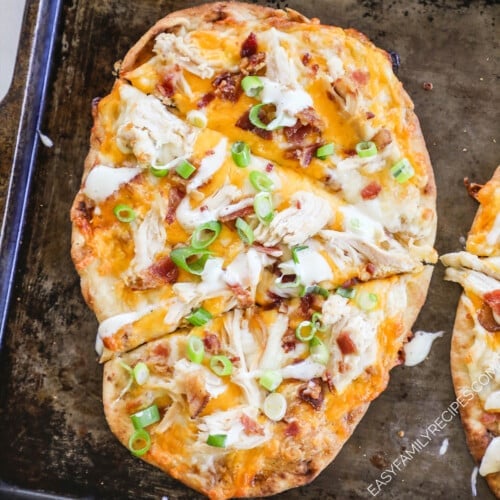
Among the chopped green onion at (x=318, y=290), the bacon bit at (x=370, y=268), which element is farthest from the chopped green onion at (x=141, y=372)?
the bacon bit at (x=370, y=268)

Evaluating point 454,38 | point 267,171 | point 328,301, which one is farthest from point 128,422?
point 454,38

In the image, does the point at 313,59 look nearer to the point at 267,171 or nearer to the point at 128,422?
the point at 267,171

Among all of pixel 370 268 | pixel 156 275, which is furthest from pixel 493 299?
pixel 156 275

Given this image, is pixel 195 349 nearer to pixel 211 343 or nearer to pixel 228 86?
pixel 211 343

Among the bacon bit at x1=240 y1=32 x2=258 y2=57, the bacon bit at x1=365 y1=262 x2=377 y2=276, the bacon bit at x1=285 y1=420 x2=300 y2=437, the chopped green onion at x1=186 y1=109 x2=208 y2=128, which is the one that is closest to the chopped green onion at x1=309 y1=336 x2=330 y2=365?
the bacon bit at x1=285 y1=420 x2=300 y2=437

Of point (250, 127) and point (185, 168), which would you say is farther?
point (250, 127)

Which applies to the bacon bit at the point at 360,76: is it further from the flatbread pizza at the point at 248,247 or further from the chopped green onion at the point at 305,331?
the chopped green onion at the point at 305,331

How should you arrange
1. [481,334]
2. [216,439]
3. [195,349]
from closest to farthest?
1. [216,439]
2. [195,349]
3. [481,334]
